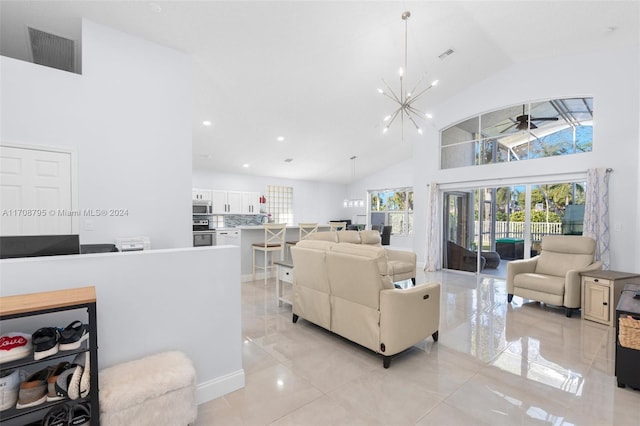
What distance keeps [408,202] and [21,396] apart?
1023cm

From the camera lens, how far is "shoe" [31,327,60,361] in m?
1.27

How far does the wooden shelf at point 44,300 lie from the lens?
1.23 meters

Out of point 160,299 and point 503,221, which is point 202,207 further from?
point 503,221

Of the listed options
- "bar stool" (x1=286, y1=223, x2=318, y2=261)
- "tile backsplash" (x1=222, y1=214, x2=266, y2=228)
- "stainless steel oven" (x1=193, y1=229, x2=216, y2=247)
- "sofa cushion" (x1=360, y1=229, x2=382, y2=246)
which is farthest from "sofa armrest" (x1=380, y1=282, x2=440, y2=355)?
"tile backsplash" (x1=222, y1=214, x2=266, y2=228)

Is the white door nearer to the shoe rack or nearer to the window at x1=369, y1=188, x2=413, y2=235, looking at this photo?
Answer: the shoe rack

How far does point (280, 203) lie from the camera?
10305 millimetres

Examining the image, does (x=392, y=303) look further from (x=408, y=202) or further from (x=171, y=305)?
(x=408, y=202)

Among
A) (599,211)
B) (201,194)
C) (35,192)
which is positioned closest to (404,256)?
(599,211)

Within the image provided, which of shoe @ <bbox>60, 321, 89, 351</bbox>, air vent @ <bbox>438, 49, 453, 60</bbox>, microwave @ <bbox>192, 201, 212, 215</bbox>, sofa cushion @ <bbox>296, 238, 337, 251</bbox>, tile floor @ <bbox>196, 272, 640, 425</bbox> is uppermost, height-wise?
air vent @ <bbox>438, 49, 453, 60</bbox>

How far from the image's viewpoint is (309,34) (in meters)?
3.72

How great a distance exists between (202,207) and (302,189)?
13.1 ft

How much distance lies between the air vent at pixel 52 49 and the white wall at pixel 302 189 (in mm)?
4796

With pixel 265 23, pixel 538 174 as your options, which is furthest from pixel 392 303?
pixel 538 174

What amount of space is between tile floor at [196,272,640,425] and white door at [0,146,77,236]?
2.28 meters
